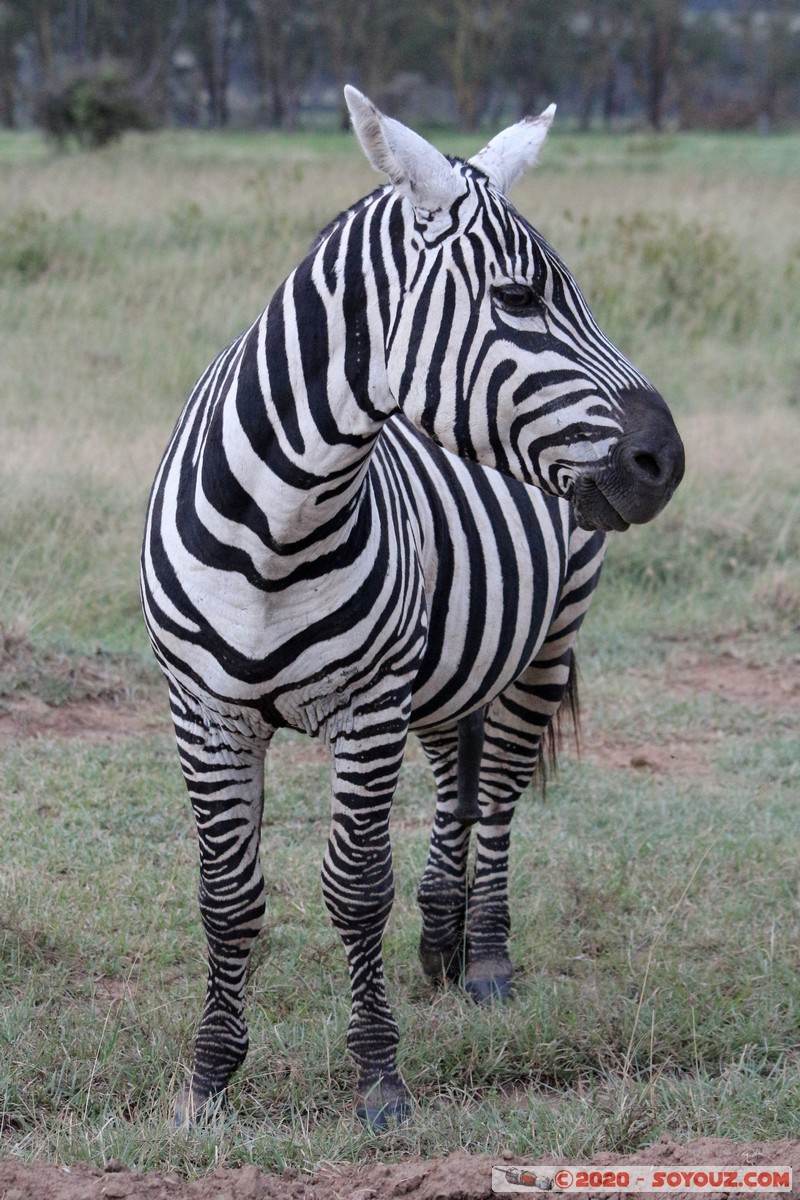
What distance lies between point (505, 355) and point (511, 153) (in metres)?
0.68

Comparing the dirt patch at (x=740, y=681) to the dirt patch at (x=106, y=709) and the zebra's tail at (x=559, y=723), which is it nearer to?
the dirt patch at (x=106, y=709)

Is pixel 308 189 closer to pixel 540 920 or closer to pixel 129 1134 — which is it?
pixel 540 920

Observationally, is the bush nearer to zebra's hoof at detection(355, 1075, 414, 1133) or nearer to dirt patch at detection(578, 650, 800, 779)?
dirt patch at detection(578, 650, 800, 779)

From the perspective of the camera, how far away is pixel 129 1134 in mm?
2721

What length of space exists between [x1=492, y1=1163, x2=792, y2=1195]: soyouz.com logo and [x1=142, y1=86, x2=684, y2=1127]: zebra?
646mm

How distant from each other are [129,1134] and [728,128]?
49.1m

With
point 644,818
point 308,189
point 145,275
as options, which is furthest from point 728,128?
point 644,818

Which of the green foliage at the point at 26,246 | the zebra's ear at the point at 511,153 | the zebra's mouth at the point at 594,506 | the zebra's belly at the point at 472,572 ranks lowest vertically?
the zebra's belly at the point at 472,572

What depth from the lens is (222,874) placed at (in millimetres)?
2984

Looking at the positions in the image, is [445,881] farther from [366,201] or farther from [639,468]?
[366,201]

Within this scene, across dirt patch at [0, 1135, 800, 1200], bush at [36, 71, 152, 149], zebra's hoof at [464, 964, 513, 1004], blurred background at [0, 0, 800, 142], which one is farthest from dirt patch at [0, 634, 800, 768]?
blurred background at [0, 0, 800, 142]

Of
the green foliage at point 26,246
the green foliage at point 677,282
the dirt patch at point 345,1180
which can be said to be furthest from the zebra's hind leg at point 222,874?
the green foliage at point 26,246

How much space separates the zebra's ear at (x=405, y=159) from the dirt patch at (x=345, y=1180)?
178cm

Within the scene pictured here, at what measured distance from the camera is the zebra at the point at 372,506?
243cm
